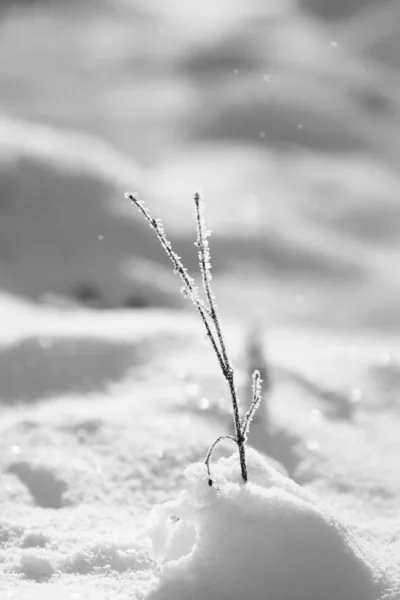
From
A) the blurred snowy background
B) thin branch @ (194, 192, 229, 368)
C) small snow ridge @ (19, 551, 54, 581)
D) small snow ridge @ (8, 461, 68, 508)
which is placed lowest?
small snow ridge @ (19, 551, 54, 581)

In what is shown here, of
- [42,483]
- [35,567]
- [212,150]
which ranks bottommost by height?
[35,567]

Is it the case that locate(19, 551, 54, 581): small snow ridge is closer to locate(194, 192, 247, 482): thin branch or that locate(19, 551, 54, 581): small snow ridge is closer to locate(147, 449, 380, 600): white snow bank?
locate(147, 449, 380, 600): white snow bank

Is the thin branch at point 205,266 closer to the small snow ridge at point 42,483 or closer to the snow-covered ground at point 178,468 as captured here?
the snow-covered ground at point 178,468

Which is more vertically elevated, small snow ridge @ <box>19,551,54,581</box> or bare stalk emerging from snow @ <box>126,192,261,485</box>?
bare stalk emerging from snow @ <box>126,192,261,485</box>

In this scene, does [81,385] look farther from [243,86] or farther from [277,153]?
[243,86]

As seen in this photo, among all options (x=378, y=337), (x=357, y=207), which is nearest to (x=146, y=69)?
(x=357, y=207)

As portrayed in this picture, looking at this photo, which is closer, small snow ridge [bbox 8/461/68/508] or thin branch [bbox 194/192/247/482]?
thin branch [bbox 194/192/247/482]

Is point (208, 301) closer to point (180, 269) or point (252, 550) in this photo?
point (180, 269)

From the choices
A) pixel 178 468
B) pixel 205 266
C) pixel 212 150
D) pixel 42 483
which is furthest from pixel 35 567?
pixel 212 150

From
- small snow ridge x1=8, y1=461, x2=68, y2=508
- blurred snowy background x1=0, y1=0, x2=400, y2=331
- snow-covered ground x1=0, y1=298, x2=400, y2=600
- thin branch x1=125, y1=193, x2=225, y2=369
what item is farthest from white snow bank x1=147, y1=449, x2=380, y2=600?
blurred snowy background x1=0, y1=0, x2=400, y2=331
